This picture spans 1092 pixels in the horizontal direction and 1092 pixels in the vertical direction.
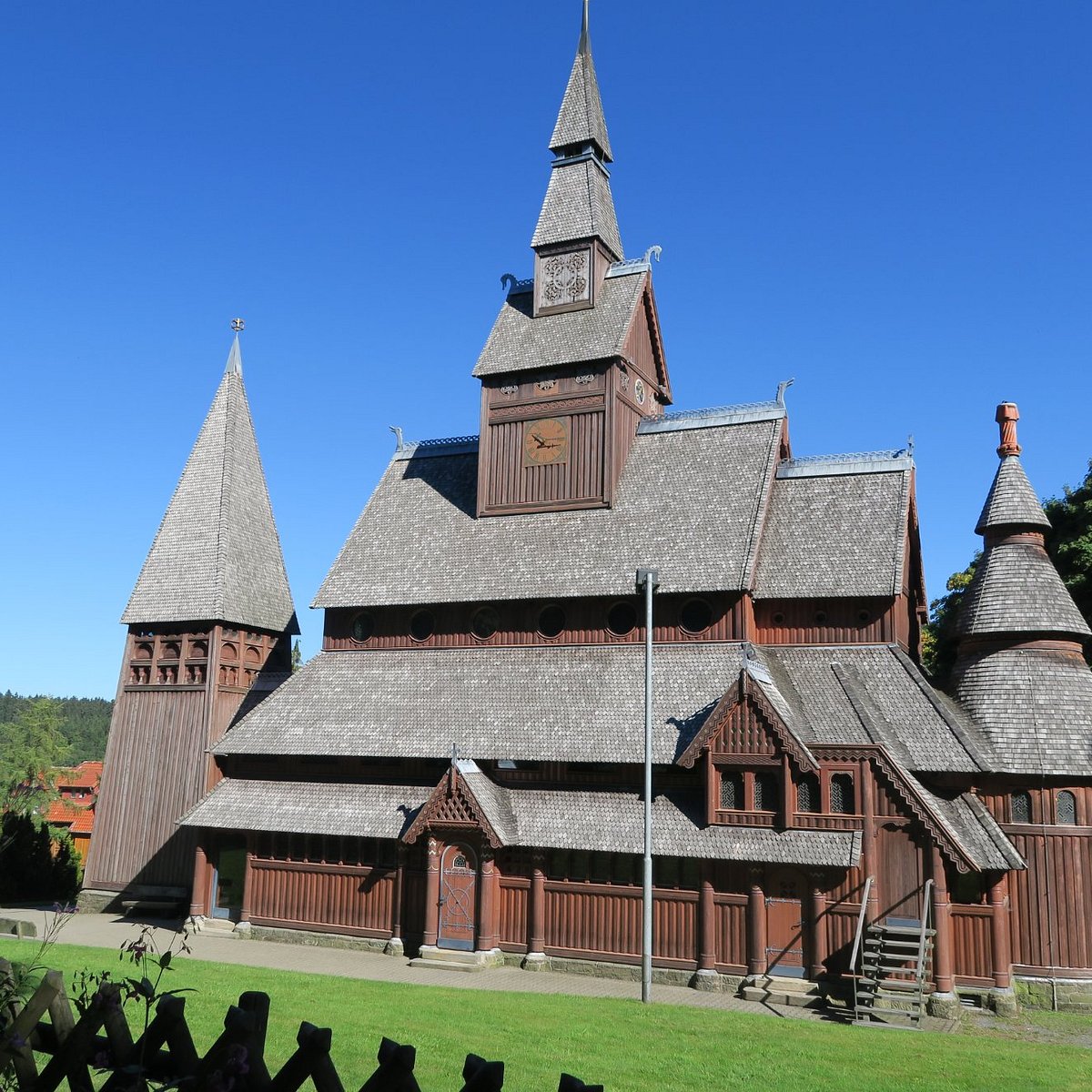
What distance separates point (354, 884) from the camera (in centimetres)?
3016

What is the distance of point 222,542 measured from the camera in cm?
3906

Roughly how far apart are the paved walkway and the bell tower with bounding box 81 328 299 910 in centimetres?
391

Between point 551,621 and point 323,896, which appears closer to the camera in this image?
point 323,896

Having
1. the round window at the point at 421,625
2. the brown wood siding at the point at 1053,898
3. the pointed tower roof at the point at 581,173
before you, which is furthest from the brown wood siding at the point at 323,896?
the pointed tower roof at the point at 581,173

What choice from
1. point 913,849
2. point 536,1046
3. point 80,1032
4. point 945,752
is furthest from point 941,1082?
point 80,1032

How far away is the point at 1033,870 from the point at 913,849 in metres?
3.64

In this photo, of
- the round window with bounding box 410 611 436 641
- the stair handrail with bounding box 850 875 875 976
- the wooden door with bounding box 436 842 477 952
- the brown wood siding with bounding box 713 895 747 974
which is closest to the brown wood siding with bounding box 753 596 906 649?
the stair handrail with bounding box 850 875 875 976

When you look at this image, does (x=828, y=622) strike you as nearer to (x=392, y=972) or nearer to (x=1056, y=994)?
(x=1056, y=994)

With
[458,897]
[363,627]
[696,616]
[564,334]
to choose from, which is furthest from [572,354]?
[458,897]

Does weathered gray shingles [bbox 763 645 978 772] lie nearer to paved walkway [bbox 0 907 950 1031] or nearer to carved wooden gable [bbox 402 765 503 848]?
paved walkway [bbox 0 907 950 1031]

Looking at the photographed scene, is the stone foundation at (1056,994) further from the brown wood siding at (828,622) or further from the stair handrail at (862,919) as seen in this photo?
the brown wood siding at (828,622)

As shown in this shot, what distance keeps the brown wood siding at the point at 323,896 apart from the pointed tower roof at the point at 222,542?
991cm

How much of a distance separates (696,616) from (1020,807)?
9.62m

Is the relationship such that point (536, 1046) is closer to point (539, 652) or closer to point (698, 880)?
point (698, 880)
